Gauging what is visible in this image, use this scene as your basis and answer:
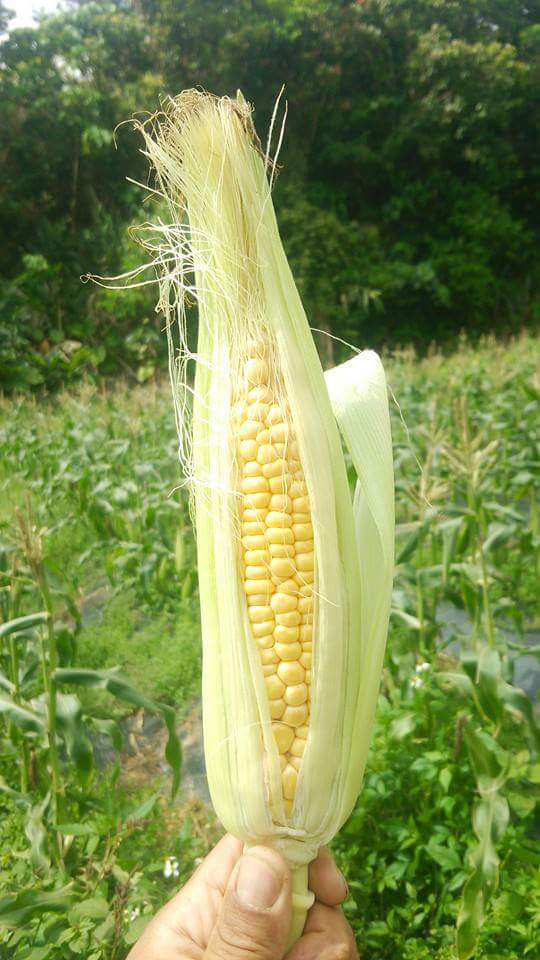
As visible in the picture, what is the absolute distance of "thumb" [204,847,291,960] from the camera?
1144 millimetres

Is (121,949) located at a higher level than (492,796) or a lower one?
lower

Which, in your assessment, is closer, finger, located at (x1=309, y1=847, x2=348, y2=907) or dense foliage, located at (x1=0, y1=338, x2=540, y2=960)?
finger, located at (x1=309, y1=847, x2=348, y2=907)

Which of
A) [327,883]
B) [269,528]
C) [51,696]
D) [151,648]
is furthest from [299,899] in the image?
[151,648]

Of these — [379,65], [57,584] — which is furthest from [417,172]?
[57,584]

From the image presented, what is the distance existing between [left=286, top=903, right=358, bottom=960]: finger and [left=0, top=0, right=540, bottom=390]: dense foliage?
43.9 ft

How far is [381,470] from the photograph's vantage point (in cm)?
125

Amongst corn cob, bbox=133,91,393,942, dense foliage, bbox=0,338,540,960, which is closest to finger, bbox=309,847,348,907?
corn cob, bbox=133,91,393,942

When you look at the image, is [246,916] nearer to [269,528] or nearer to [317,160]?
[269,528]

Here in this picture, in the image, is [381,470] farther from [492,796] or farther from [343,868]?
[343,868]

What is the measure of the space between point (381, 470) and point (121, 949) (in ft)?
4.82

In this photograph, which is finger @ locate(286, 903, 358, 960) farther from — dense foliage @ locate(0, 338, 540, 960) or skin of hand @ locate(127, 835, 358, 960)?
dense foliage @ locate(0, 338, 540, 960)

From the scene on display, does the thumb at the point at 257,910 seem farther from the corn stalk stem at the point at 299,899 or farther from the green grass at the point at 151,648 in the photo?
the green grass at the point at 151,648

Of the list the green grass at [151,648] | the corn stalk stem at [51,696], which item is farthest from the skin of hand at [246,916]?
the green grass at [151,648]

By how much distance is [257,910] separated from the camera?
3.77ft
